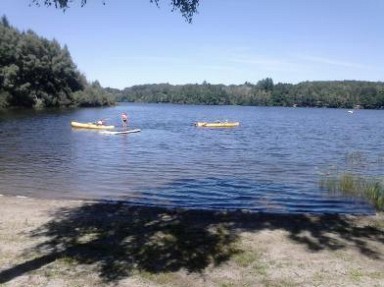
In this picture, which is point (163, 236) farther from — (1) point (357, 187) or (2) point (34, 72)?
(2) point (34, 72)

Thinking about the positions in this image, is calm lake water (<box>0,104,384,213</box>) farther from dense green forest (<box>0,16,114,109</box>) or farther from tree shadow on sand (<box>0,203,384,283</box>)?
dense green forest (<box>0,16,114,109</box>)

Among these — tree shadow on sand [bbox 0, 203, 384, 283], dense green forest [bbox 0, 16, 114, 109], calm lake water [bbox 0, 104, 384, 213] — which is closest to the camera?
tree shadow on sand [bbox 0, 203, 384, 283]

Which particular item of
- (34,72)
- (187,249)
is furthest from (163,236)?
(34,72)

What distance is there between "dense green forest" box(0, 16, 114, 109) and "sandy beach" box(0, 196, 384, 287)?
80.4 metres

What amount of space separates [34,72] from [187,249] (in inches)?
3653

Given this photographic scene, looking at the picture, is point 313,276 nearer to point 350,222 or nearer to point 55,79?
point 350,222

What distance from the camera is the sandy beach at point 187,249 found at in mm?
7668

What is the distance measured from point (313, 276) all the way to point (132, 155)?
24.1 m

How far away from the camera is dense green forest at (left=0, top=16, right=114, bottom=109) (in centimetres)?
8922

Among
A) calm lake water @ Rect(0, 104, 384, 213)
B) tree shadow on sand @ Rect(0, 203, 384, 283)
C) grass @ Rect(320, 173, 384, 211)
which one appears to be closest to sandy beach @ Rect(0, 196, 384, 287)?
tree shadow on sand @ Rect(0, 203, 384, 283)

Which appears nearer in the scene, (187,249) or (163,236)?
(187,249)

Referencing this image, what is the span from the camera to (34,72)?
94.8 meters

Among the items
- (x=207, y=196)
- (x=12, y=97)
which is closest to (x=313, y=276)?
(x=207, y=196)

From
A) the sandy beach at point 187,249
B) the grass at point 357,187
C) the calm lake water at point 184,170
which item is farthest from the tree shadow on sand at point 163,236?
the grass at point 357,187
